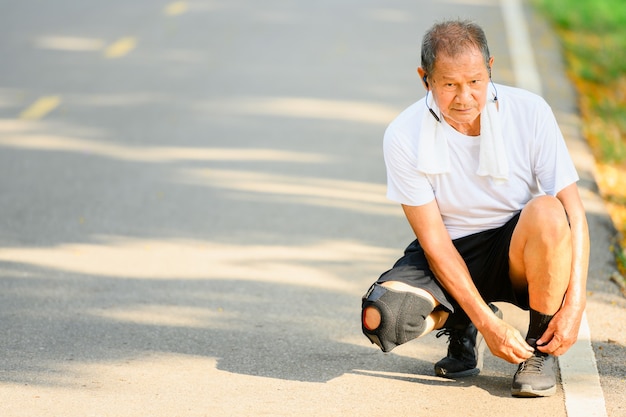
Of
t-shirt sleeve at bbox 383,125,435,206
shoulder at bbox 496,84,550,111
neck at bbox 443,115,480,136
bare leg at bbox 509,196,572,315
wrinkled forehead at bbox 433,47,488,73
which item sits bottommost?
bare leg at bbox 509,196,572,315

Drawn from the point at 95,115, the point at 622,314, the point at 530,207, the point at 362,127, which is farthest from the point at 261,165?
the point at 530,207

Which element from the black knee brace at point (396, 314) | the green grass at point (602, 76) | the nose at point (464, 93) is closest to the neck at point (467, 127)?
the nose at point (464, 93)

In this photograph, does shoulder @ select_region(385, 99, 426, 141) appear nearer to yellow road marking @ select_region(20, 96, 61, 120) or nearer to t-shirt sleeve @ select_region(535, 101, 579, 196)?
t-shirt sleeve @ select_region(535, 101, 579, 196)

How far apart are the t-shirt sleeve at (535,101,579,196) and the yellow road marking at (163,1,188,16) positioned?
10.5 metres

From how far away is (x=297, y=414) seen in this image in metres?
4.30

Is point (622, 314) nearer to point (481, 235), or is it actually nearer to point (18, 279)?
point (481, 235)

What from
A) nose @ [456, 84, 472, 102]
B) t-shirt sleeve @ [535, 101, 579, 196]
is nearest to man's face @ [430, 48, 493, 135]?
nose @ [456, 84, 472, 102]

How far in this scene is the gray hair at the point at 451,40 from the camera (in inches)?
168

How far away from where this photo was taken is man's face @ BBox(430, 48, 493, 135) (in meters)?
4.27

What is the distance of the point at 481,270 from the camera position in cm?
466

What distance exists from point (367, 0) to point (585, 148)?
7.34 m

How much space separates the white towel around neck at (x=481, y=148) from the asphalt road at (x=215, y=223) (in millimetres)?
936

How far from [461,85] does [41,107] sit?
6375mm

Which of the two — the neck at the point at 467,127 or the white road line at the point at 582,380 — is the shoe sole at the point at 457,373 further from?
the neck at the point at 467,127
